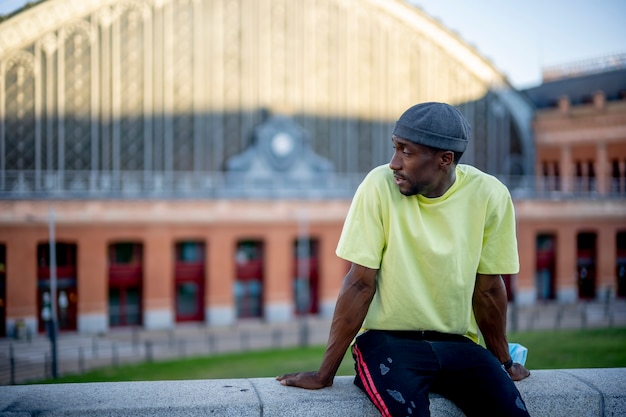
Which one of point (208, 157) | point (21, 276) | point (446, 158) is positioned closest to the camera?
point (446, 158)

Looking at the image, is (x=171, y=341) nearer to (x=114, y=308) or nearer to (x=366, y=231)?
(x=114, y=308)

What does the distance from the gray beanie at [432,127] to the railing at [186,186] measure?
102 feet

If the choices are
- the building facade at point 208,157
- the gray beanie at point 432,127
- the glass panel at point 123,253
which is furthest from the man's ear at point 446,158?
the glass panel at point 123,253

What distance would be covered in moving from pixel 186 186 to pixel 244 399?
33.9 metres

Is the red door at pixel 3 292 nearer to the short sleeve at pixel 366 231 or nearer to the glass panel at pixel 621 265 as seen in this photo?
the short sleeve at pixel 366 231

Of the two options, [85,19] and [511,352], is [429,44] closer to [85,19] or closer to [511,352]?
[85,19]

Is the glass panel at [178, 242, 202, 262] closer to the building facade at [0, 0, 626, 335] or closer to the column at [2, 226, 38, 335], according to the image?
the building facade at [0, 0, 626, 335]

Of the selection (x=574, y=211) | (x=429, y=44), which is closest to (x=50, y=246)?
(x=429, y=44)

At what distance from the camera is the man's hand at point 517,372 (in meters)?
4.51

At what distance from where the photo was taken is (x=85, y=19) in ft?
118

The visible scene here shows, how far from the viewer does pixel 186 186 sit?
122 ft

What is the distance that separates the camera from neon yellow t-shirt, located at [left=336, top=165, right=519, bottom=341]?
4.13 metres

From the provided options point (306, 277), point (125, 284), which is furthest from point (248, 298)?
point (125, 284)

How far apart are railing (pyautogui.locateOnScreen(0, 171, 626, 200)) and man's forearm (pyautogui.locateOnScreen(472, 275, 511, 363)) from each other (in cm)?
3091
